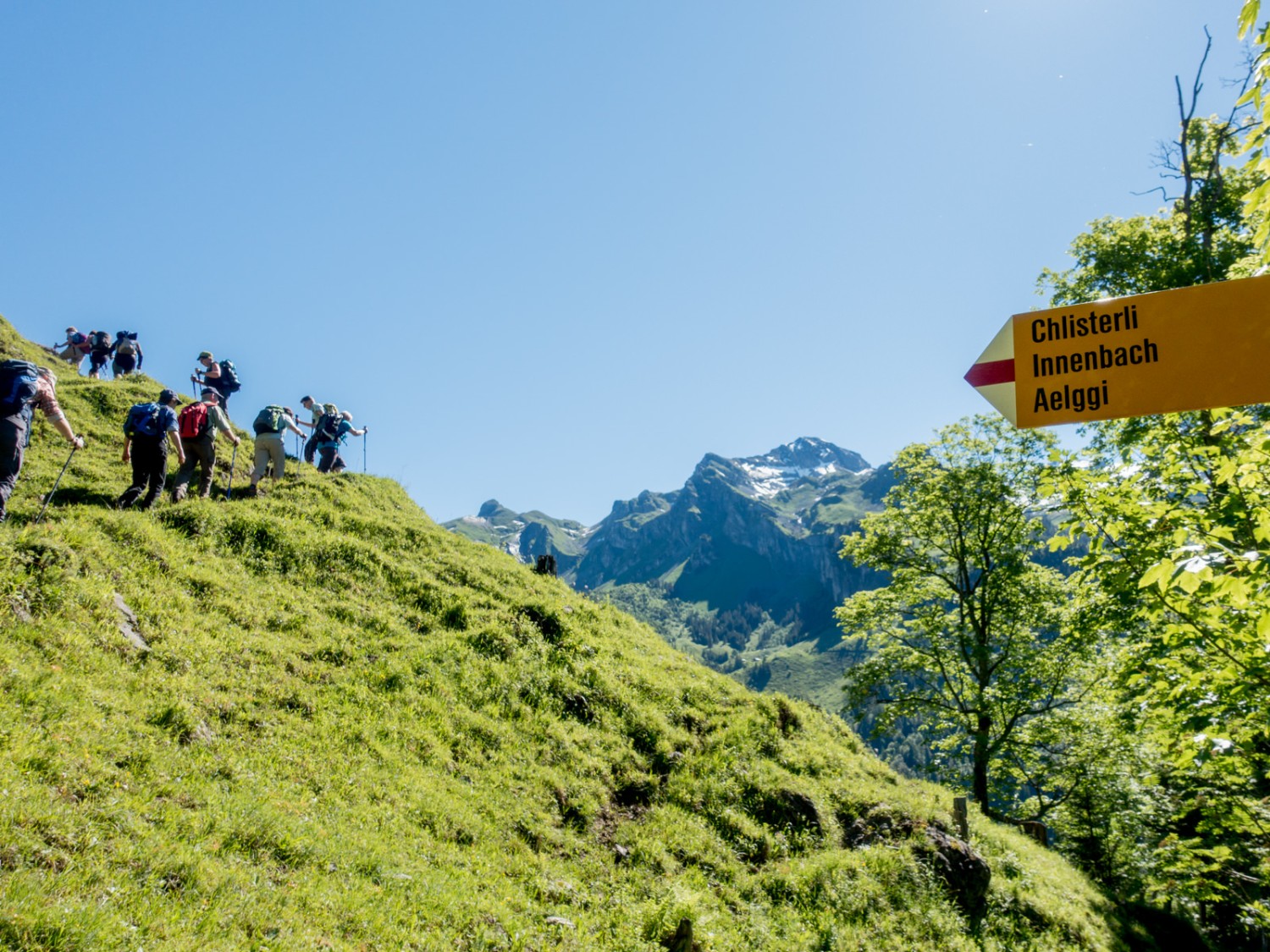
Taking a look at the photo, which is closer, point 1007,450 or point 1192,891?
point 1192,891

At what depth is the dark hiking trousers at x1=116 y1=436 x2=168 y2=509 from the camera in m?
13.7

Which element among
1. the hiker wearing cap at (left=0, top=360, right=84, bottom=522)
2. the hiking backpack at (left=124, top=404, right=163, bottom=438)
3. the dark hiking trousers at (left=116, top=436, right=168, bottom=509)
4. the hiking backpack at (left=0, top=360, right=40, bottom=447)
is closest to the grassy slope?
the dark hiking trousers at (left=116, top=436, right=168, bottom=509)

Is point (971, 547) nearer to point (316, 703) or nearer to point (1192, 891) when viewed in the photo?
point (1192, 891)

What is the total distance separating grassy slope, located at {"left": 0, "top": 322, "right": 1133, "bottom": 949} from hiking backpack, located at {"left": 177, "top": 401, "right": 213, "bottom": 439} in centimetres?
182

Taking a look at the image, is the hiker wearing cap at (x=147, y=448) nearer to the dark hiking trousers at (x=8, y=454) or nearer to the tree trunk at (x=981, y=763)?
the dark hiking trousers at (x=8, y=454)

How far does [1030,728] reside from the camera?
24406 millimetres

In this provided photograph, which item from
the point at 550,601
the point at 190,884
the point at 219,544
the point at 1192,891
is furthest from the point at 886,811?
the point at 219,544

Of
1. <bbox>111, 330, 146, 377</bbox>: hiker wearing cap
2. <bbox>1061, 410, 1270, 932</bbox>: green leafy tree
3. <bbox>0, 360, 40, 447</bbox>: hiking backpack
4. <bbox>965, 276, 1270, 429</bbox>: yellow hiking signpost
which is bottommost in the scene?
<bbox>1061, 410, 1270, 932</bbox>: green leafy tree

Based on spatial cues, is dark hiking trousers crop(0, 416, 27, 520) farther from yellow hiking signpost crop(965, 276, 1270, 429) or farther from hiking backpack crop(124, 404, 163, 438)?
yellow hiking signpost crop(965, 276, 1270, 429)

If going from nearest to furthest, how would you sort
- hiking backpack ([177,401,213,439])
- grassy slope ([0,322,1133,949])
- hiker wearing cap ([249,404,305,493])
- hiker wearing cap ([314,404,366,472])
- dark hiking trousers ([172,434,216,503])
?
grassy slope ([0,322,1133,949])
hiking backpack ([177,401,213,439])
dark hiking trousers ([172,434,216,503])
hiker wearing cap ([249,404,305,493])
hiker wearing cap ([314,404,366,472])

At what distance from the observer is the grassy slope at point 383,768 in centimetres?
637

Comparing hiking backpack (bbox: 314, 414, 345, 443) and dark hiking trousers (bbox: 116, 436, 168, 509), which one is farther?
hiking backpack (bbox: 314, 414, 345, 443)

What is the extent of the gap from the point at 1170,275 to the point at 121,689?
2330cm

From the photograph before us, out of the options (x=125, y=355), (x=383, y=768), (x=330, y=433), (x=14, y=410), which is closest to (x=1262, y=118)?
(x=383, y=768)
